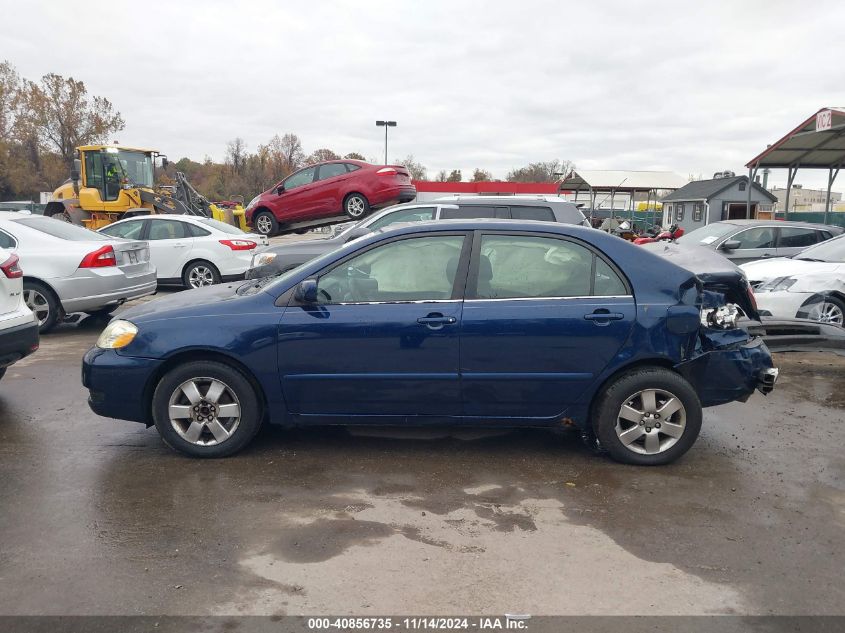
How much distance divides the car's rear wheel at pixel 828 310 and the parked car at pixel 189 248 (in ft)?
30.0

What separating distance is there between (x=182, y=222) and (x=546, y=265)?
386 inches

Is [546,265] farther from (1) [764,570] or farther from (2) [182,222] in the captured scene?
(2) [182,222]

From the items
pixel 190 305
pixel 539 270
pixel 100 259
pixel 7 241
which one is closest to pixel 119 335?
pixel 190 305

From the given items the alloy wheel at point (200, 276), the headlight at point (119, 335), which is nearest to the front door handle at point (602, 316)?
the headlight at point (119, 335)

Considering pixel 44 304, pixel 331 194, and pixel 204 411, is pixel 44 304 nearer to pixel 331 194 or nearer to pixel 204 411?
pixel 204 411

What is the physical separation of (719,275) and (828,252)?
17.9 ft

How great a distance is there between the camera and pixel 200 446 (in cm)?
473

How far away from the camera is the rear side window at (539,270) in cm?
466

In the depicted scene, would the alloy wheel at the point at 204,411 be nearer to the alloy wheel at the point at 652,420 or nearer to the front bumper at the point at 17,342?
A: the front bumper at the point at 17,342

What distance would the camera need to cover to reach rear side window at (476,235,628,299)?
4.66 m

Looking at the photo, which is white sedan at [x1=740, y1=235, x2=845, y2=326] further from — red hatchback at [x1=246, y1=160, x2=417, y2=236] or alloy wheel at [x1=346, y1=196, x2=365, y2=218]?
alloy wheel at [x1=346, y1=196, x2=365, y2=218]

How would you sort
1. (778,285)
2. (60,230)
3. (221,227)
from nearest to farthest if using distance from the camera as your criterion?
(778,285) < (60,230) < (221,227)

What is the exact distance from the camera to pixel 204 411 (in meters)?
4.71

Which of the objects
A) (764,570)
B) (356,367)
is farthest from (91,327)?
(764,570)
